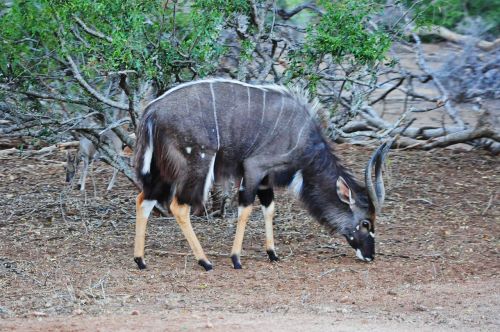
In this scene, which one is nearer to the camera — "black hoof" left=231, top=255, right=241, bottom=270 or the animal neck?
"black hoof" left=231, top=255, right=241, bottom=270

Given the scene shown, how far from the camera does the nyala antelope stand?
21.3 ft

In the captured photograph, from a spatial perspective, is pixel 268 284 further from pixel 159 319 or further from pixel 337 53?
pixel 337 53

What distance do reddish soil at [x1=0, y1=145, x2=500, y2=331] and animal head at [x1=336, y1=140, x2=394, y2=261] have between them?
13cm

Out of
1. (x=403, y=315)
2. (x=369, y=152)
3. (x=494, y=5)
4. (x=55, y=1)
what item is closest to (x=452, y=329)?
(x=403, y=315)

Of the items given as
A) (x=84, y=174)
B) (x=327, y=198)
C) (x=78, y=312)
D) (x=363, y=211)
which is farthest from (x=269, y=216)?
(x=84, y=174)

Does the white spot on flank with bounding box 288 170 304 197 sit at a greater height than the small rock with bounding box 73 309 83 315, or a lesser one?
greater

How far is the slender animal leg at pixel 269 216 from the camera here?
685 cm

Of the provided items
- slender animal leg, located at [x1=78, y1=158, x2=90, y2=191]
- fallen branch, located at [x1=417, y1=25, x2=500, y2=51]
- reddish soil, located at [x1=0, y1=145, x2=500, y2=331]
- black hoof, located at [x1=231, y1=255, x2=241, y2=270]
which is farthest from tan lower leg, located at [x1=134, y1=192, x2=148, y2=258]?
fallen branch, located at [x1=417, y1=25, x2=500, y2=51]

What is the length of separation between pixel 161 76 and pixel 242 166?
0.96 metres

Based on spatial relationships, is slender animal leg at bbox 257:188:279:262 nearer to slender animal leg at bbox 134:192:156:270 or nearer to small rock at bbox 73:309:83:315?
slender animal leg at bbox 134:192:156:270

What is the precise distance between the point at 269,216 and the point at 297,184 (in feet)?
1.05

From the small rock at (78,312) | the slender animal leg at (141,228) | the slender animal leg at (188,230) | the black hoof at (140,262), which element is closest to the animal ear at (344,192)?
the slender animal leg at (188,230)

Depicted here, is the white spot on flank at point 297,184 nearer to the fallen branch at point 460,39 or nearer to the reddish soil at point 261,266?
the reddish soil at point 261,266

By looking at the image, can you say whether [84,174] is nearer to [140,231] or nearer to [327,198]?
[140,231]
